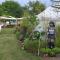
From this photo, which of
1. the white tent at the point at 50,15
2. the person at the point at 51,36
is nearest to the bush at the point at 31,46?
the person at the point at 51,36

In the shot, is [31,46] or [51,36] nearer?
[31,46]

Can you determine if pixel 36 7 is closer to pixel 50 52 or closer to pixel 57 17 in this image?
pixel 57 17

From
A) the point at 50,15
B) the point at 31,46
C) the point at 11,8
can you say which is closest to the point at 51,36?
the point at 31,46

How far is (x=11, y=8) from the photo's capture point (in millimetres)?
57344

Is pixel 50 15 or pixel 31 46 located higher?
pixel 50 15

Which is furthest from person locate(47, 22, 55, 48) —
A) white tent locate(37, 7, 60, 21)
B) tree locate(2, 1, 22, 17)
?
tree locate(2, 1, 22, 17)

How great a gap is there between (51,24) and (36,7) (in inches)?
259

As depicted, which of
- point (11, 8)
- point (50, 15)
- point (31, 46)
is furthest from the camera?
point (11, 8)

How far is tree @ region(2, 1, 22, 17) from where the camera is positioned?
54.7 metres

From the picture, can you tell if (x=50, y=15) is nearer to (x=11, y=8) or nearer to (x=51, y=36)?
(x=51, y=36)

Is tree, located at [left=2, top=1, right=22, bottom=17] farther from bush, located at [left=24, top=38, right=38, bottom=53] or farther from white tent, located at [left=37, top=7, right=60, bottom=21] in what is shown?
bush, located at [left=24, top=38, right=38, bottom=53]

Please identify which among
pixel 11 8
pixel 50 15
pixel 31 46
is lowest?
pixel 31 46

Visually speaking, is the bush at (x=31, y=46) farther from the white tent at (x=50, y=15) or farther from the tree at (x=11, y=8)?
the tree at (x=11, y=8)

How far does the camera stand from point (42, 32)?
14953mm
